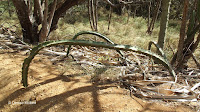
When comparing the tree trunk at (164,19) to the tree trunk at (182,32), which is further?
the tree trunk at (164,19)

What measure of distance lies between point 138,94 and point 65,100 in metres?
0.66

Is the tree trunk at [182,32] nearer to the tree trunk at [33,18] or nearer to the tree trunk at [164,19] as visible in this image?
the tree trunk at [164,19]

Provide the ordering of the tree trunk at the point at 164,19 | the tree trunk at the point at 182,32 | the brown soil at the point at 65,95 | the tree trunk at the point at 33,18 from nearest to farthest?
the brown soil at the point at 65,95 < the tree trunk at the point at 182,32 < the tree trunk at the point at 164,19 < the tree trunk at the point at 33,18

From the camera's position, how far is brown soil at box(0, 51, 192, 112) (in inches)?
47.5

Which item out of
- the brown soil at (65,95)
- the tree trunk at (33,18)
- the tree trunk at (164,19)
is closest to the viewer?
the brown soil at (65,95)

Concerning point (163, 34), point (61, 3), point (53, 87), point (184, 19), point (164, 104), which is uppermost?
point (61, 3)

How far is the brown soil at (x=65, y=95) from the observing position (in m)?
1.21

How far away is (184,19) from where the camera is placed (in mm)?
1986

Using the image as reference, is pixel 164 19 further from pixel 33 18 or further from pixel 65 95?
pixel 33 18

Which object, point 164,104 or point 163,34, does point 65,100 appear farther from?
point 163,34

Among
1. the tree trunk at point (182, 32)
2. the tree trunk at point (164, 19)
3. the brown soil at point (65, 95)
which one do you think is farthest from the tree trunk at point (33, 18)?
the tree trunk at point (182, 32)

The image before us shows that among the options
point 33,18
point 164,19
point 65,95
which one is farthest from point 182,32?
point 33,18

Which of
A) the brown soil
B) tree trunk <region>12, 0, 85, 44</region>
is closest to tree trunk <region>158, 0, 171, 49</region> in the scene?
the brown soil

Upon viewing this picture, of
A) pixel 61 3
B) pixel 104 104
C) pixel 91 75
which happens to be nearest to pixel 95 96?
pixel 104 104
